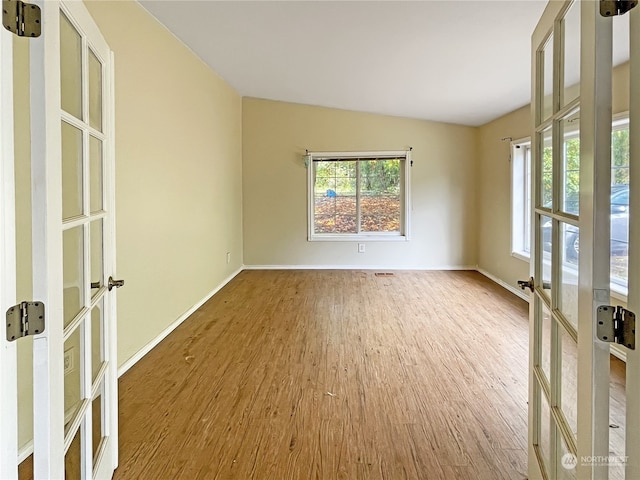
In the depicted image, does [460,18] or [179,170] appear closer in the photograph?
[460,18]

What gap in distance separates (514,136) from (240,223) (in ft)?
12.9

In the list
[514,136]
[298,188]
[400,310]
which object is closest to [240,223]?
[298,188]

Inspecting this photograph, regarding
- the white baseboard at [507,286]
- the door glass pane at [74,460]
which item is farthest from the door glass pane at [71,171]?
the white baseboard at [507,286]

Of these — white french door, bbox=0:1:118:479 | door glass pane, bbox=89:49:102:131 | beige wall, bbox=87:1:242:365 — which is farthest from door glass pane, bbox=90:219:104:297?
beige wall, bbox=87:1:242:365

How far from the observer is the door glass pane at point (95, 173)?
1409mm

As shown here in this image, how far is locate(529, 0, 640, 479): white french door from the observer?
868 millimetres

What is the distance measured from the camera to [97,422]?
144 centimetres

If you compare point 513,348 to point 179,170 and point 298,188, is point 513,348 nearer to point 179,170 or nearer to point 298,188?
point 179,170

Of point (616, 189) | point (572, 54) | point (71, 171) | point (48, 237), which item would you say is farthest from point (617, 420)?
point (71, 171)

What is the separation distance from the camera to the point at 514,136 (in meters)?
4.76

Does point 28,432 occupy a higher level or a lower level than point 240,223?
lower

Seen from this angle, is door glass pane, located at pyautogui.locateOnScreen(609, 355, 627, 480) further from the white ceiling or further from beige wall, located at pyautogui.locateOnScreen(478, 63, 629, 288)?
beige wall, located at pyautogui.locateOnScreen(478, 63, 629, 288)

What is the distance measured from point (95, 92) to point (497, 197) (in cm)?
505

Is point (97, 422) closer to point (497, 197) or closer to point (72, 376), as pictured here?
point (72, 376)
